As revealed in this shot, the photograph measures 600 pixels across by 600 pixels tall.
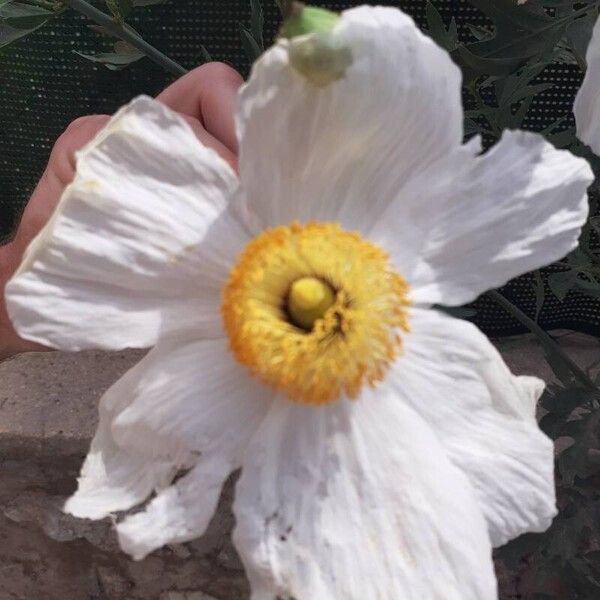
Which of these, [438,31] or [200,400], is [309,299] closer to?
[200,400]

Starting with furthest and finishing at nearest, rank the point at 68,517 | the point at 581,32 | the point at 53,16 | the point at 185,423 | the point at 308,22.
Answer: the point at 68,517
the point at 53,16
the point at 581,32
the point at 185,423
the point at 308,22

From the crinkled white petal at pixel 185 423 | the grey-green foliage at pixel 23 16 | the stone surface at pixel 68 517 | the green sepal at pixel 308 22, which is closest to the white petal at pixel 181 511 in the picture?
the crinkled white petal at pixel 185 423

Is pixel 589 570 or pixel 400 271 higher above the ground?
pixel 400 271

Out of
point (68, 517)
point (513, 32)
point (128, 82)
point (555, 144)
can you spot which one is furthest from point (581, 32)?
point (68, 517)

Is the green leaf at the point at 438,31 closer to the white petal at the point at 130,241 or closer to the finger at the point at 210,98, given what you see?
the finger at the point at 210,98

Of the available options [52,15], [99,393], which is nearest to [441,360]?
[52,15]

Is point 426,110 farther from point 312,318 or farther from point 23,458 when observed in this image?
point 23,458
